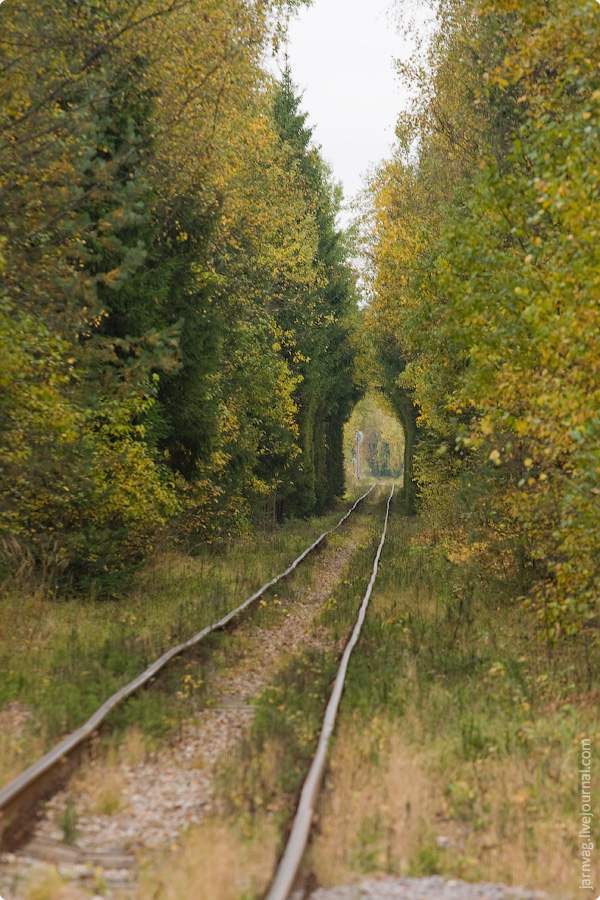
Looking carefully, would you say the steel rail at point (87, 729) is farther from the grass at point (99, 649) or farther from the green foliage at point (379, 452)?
the green foliage at point (379, 452)

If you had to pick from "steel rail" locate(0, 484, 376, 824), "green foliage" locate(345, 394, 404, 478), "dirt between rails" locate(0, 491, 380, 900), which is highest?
"green foliage" locate(345, 394, 404, 478)

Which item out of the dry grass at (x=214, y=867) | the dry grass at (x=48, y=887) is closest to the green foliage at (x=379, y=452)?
the dry grass at (x=214, y=867)

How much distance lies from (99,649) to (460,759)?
486cm

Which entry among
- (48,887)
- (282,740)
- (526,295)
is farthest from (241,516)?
(48,887)

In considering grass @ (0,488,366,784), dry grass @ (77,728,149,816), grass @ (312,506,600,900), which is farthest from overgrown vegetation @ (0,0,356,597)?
grass @ (312,506,600,900)

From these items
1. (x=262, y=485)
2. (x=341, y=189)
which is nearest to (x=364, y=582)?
(x=262, y=485)

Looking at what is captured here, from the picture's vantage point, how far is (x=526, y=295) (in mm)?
8984

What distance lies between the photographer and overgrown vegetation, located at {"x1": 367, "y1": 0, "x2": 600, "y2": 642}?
25.2 feet

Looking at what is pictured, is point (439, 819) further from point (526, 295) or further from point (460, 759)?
point (526, 295)

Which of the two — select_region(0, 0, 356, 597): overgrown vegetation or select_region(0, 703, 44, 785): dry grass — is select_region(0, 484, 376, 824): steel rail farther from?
select_region(0, 0, 356, 597): overgrown vegetation

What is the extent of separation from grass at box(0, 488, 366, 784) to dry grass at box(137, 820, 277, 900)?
1658mm

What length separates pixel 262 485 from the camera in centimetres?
2538

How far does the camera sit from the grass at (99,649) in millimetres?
7253

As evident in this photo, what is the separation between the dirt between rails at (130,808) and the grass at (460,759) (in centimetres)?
106
